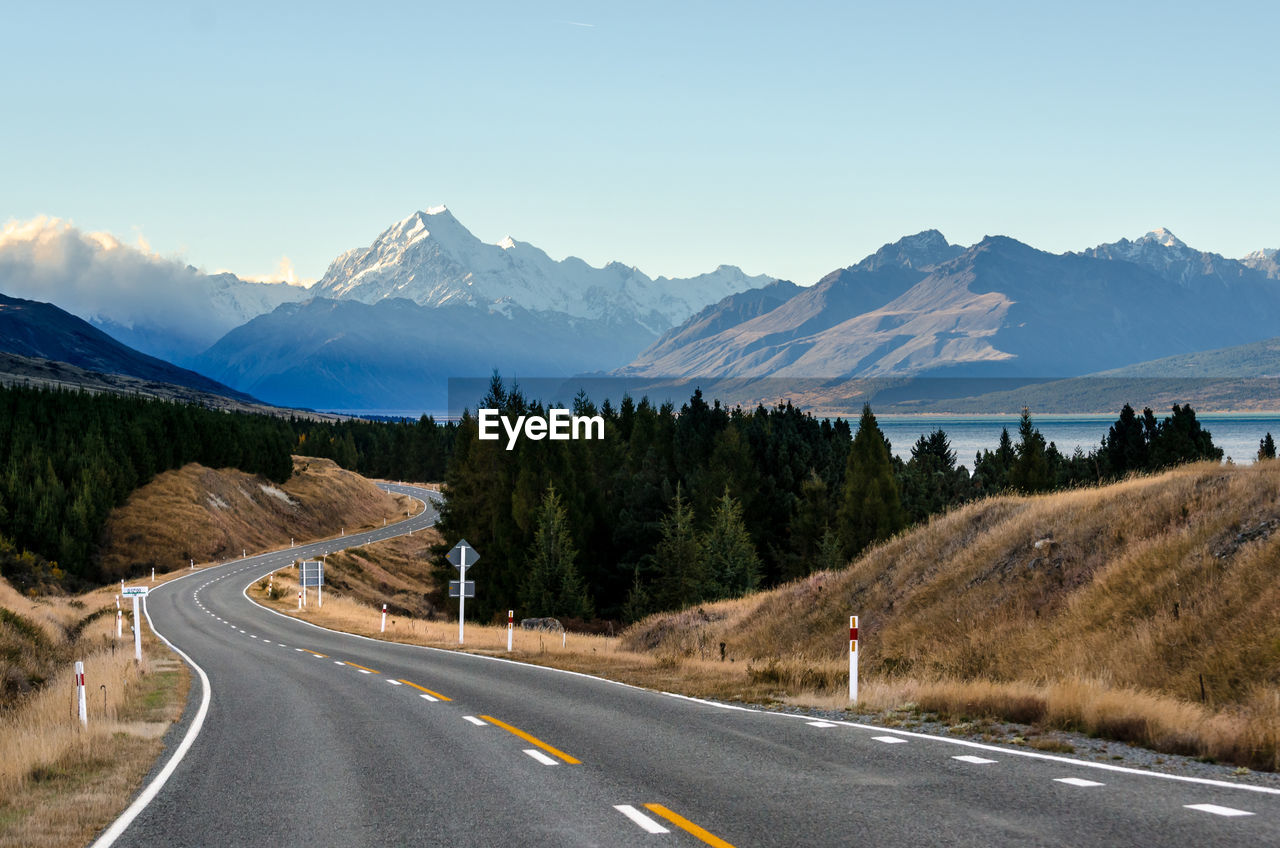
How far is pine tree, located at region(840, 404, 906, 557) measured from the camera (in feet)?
225

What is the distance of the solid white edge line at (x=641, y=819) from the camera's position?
7832 mm

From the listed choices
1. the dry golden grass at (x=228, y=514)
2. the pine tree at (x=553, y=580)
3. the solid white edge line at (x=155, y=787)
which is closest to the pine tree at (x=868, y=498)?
the pine tree at (x=553, y=580)

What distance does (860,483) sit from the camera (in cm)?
6906

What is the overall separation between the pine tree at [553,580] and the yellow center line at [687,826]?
4941 centimetres

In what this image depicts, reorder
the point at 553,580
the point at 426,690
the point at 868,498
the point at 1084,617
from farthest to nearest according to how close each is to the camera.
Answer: the point at 868,498, the point at 553,580, the point at 426,690, the point at 1084,617

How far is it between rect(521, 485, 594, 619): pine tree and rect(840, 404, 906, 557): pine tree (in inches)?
762

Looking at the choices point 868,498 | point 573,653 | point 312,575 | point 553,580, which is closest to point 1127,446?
point 868,498

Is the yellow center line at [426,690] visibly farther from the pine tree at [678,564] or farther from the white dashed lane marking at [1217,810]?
the pine tree at [678,564]

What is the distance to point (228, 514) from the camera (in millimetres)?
109312

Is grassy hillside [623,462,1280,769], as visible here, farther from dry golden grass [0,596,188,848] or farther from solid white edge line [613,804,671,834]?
dry golden grass [0,596,188,848]

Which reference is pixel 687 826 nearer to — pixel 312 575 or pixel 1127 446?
pixel 312 575

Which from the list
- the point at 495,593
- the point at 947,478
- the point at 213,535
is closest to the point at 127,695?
the point at 495,593

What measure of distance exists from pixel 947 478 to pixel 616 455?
38780 mm

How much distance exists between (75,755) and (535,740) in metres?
5.26
